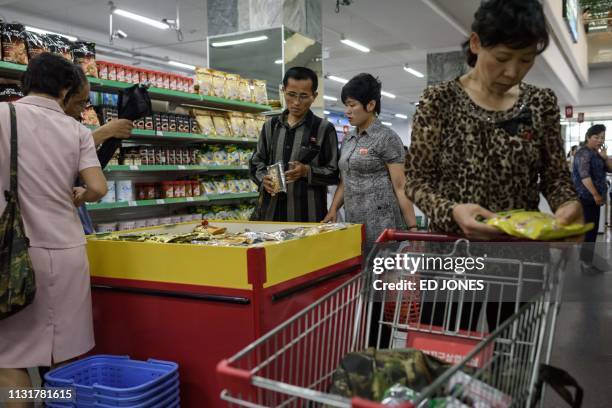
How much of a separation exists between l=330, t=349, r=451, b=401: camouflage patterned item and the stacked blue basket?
2.93 feet

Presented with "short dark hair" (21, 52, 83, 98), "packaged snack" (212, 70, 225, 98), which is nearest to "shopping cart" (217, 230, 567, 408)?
"short dark hair" (21, 52, 83, 98)

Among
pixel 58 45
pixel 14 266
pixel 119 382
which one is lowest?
pixel 119 382

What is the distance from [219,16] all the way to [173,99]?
1.87 meters

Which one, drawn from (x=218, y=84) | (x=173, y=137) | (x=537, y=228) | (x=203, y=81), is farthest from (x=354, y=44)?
(x=537, y=228)

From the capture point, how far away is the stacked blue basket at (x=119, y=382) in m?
1.83

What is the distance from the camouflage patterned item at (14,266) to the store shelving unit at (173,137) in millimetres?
1860

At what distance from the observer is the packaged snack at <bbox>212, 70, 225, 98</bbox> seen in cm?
538

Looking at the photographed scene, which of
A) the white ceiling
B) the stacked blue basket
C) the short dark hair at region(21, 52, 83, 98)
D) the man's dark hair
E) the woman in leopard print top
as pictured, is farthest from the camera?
the white ceiling

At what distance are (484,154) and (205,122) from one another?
4.16 m

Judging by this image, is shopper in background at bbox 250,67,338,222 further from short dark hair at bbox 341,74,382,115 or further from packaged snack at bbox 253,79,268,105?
packaged snack at bbox 253,79,268,105

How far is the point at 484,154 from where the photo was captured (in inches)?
56.6

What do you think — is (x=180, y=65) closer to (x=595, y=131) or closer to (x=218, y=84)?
(x=218, y=84)

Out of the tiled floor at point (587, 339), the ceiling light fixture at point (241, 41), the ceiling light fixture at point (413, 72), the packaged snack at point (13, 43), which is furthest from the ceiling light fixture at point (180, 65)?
the tiled floor at point (587, 339)

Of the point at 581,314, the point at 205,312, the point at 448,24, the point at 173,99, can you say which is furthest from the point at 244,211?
the point at 448,24
